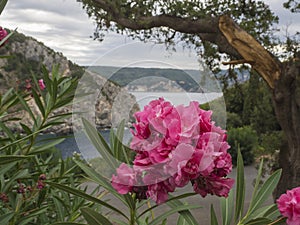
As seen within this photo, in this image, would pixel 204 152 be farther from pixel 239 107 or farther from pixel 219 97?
pixel 239 107

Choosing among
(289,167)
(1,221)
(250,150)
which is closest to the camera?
(1,221)

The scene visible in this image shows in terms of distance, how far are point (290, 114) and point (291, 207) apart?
11.6ft

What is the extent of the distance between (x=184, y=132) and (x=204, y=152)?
0.12ft

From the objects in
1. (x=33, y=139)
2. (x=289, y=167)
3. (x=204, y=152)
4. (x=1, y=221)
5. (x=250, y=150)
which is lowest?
(x=250, y=150)

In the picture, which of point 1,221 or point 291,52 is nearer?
point 1,221

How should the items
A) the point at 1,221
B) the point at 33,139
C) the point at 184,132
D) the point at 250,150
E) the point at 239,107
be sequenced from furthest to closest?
the point at 239,107
the point at 250,150
the point at 33,139
the point at 1,221
the point at 184,132

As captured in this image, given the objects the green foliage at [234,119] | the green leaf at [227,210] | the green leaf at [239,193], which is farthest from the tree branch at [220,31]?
the green foliage at [234,119]

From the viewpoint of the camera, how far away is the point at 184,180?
576 millimetres

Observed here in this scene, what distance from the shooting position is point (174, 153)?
1.85ft

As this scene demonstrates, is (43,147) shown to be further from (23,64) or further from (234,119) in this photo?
(23,64)

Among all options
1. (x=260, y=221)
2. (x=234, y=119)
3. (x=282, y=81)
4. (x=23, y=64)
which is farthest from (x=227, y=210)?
(x=23, y=64)

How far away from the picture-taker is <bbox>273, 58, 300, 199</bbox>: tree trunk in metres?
3.88

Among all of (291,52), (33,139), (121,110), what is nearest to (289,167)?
(291,52)

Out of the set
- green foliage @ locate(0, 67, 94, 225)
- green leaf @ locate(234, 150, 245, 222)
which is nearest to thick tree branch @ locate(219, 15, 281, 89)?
green foliage @ locate(0, 67, 94, 225)
